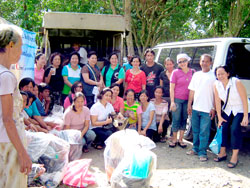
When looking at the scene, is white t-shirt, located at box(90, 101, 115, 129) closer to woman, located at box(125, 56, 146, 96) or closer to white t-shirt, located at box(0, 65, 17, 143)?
woman, located at box(125, 56, 146, 96)

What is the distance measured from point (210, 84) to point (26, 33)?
3610mm

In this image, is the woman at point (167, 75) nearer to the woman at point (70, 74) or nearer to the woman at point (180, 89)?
the woman at point (180, 89)

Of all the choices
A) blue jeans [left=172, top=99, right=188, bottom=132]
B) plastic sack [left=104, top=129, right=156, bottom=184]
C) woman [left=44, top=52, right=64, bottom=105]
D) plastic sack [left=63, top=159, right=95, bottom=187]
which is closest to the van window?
blue jeans [left=172, top=99, right=188, bottom=132]

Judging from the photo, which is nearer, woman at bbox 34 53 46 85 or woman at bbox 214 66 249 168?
woman at bbox 214 66 249 168

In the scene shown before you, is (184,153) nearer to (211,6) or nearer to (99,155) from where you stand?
(99,155)

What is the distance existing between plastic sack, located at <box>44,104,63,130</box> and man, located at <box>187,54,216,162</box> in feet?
7.62

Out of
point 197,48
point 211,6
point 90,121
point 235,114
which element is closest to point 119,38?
point 197,48

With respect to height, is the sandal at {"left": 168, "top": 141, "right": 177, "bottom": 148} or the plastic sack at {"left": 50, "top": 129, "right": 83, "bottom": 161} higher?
the plastic sack at {"left": 50, "top": 129, "right": 83, "bottom": 161}

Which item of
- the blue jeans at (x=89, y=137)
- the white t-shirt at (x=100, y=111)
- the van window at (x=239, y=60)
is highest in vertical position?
the van window at (x=239, y=60)

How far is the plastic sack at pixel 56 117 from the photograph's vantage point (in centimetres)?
464

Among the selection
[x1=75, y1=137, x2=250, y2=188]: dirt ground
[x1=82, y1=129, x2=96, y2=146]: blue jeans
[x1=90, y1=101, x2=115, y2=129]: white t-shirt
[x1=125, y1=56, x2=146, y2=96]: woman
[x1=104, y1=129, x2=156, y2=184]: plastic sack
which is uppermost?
[x1=125, y1=56, x2=146, y2=96]: woman

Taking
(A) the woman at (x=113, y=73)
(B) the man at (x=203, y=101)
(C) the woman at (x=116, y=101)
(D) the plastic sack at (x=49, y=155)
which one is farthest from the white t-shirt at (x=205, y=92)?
(D) the plastic sack at (x=49, y=155)

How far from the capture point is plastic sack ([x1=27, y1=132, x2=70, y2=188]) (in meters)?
Answer: 3.33

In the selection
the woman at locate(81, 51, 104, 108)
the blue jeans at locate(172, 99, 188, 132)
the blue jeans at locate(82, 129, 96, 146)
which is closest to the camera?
the blue jeans at locate(82, 129, 96, 146)
